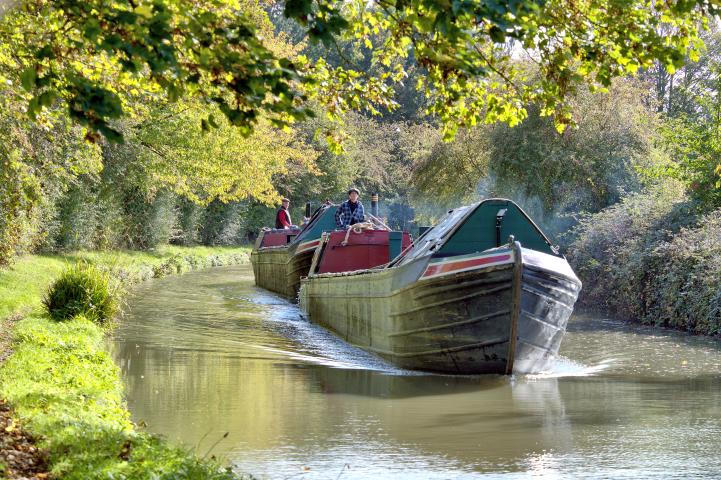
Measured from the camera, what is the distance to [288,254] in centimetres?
2486

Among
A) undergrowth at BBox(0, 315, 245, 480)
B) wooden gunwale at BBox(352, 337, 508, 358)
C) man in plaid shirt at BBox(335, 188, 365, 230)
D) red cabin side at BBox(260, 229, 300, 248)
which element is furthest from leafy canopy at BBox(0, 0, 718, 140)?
red cabin side at BBox(260, 229, 300, 248)

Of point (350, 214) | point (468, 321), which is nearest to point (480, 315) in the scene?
point (468, 321)

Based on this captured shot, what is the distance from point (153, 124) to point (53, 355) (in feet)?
57.2

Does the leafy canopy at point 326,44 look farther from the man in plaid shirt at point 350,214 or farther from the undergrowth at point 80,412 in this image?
the man in plaid shirt at point 350,214

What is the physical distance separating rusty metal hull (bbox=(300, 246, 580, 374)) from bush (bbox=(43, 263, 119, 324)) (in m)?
5.20

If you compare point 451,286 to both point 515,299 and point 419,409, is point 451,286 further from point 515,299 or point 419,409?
point 419,409

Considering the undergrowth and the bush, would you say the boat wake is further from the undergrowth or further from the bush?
the bush

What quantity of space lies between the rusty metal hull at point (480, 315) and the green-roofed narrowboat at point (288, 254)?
9.84 meters

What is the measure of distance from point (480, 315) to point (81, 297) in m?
7.15

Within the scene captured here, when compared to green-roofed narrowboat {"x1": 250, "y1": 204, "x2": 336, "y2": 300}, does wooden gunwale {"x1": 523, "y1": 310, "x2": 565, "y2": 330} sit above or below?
below

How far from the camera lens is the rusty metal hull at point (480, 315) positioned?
451 inches

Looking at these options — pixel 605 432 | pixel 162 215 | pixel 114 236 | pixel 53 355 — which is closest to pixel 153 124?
pixel 114 236

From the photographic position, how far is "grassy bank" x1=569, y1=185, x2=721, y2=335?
1748 cm

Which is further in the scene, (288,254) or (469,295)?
(288,254)
